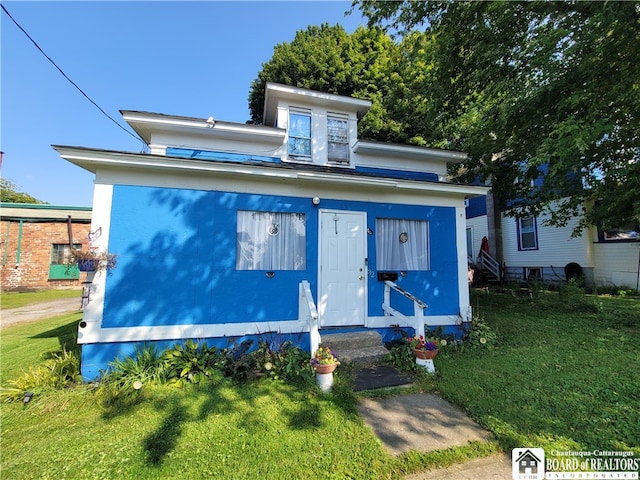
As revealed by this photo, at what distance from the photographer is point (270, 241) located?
17.5 feet

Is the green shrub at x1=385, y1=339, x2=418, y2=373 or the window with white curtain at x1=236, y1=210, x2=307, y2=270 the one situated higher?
the window with white curtain at x1=236, y1=210, x2=307, y2=270

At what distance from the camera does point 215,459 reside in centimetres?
260

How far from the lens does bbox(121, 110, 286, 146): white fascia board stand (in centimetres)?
640

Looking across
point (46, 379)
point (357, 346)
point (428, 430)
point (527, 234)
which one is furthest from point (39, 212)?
point (527, 234)

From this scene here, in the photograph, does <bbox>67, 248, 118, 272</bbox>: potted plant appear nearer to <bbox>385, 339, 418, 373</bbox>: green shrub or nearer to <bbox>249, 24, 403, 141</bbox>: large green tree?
<bbox>385, 339, 418, 373</bbox>: green shrub

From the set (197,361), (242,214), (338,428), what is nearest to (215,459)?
(338,428)

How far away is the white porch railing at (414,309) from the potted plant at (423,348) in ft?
1.25

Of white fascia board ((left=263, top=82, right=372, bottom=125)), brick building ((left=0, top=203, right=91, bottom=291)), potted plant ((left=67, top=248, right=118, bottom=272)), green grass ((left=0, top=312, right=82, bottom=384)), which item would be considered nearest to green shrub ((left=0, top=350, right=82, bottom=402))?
green grass ((left=0, top=312, right=82, bottom=384))

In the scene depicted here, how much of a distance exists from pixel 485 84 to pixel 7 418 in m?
10.5

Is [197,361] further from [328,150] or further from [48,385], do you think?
[328,150]

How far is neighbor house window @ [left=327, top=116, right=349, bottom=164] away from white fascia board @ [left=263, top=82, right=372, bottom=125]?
0.33 m

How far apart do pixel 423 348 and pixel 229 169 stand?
4.30 meters

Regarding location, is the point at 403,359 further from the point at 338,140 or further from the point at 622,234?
the point at 622,234

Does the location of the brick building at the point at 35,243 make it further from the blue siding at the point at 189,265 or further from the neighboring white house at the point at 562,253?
the neighboring white house at the point at 562,253
